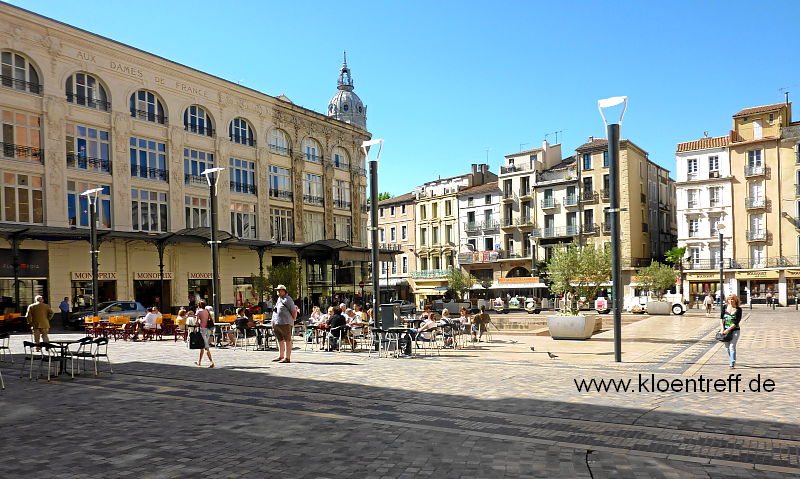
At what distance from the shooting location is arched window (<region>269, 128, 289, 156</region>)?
1773 inches

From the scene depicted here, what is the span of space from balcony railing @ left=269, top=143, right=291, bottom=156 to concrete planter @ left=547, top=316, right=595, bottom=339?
29.9m

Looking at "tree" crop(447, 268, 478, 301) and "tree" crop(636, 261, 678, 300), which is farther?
"tree" crop(447, 268, 478, 301)

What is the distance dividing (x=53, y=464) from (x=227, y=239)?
30.0m

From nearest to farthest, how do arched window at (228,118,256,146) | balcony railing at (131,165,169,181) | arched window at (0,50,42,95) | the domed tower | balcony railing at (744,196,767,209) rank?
arched window at (0,50,42,95) → balcony railing at (131,165,169,181) → arched window at (228,118,256,146) → balcony railing at (744,196,767,209) → the domed tower

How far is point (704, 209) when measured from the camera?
181 ft

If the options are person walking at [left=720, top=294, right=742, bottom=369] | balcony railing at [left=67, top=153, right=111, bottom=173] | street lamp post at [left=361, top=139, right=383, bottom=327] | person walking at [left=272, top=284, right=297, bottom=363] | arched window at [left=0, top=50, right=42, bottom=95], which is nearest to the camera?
person walking at [left=720, top=294, right=742, bottom=369]

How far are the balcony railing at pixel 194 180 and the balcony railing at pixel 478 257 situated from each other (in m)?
31.6

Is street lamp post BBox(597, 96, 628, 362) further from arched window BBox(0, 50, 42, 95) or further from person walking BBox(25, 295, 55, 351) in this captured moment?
arched window BBox(0, 50, 42, 95)

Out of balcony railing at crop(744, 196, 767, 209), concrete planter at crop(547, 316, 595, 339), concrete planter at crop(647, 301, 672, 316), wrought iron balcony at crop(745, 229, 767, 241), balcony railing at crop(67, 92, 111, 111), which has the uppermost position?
balcony railing at crop(67, 92, 111, 111)

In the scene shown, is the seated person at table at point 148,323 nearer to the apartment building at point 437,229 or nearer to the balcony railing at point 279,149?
the balcony railing at point 279,149

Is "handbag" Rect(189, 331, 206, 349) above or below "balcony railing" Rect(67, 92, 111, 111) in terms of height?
below

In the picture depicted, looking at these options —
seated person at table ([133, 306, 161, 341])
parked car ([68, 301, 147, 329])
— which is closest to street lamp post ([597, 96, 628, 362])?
seated person at table ([133, 306, 161, 341])

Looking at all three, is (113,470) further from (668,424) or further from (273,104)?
(273,104)

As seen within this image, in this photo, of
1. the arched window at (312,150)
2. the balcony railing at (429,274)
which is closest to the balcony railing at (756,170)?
the balcony railing at (429,274)
